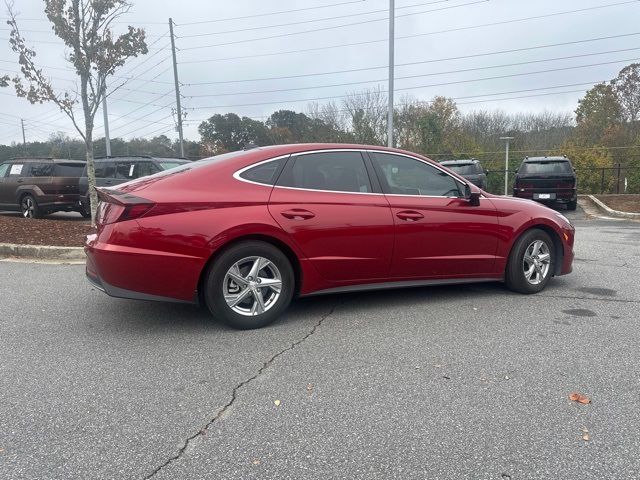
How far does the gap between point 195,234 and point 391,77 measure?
16.2 metres

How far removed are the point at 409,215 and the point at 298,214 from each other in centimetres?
110

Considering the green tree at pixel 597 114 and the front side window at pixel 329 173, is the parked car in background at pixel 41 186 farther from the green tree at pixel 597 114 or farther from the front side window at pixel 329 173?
the green tree at pixel 597 114

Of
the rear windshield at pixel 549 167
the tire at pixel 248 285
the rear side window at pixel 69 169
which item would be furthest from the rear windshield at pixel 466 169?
the tire at pixel 248 285

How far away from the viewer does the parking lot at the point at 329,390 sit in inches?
97.5

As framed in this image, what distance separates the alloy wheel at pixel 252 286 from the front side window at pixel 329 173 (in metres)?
0.76

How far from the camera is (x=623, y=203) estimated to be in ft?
51.1

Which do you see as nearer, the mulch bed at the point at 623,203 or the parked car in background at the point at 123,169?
the parked car in background at the point at 123,169

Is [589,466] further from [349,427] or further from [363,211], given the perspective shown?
[363,211]

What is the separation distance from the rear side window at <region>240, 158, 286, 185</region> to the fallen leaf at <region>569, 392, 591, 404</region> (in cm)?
276

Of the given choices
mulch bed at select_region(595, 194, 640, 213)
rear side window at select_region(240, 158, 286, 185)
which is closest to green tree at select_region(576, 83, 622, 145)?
mulch bed at select_region(595, 194, 640, 213)

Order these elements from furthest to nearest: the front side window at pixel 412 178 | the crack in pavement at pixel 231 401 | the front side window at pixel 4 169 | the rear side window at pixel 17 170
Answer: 1. the front side window at pixel 4 169
2. the rear side window at pixel 17 170
3. the front side window at pixel 412 178
4. the crack in pavement at pixel 231 401

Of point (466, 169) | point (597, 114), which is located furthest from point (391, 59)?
point (597, 114)

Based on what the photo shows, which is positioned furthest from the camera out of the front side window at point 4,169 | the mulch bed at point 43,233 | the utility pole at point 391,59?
the utility pole at point 391,59

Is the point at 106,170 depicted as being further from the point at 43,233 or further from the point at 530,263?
the point at 530,263
